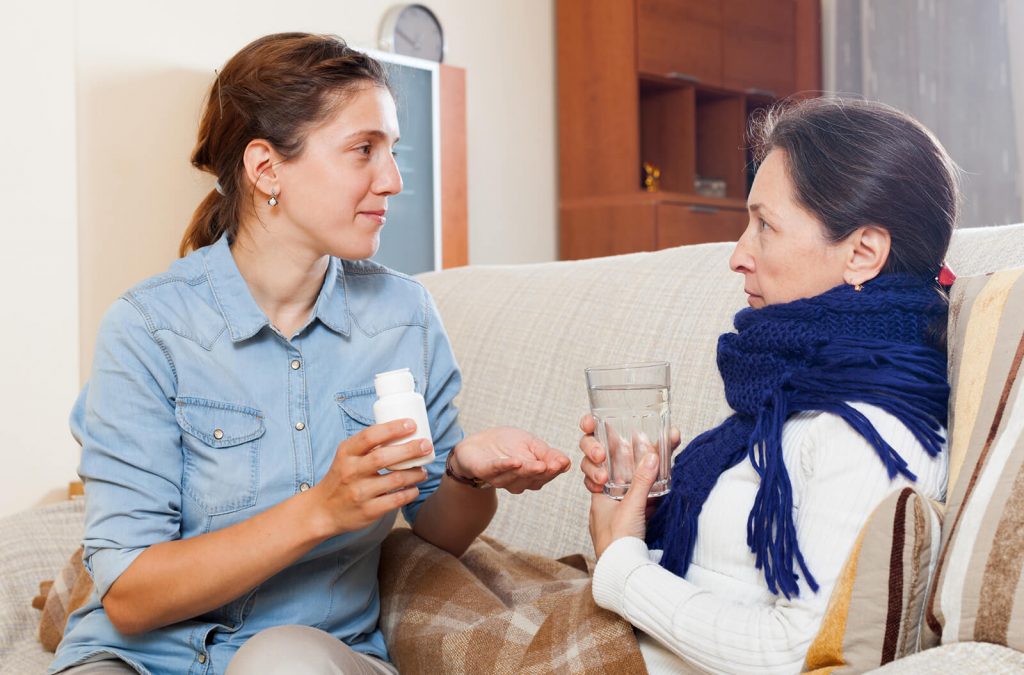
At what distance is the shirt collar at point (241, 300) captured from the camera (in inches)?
52.3

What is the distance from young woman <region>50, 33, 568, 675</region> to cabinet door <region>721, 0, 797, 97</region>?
342 cm

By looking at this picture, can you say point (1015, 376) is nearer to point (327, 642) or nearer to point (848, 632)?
point (848, 632)

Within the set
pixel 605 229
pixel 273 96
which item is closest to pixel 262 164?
pixel 273 96

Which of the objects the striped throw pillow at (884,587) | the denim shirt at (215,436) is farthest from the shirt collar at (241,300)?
the striped throw pillow at (884,587)

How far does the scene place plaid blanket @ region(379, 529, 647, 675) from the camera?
43.9 inches

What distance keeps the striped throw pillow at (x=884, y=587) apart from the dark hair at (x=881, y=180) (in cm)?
32

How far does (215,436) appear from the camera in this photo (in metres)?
1.28

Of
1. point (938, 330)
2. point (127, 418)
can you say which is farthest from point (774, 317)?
point (127, 418)

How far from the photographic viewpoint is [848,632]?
88cm

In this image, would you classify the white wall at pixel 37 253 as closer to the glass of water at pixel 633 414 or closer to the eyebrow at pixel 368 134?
the eyebrow at pixel 368 134

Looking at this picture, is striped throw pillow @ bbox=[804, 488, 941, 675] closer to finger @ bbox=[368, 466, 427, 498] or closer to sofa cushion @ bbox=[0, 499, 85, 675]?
finger @ bbox=[368, 466, 427, 498]

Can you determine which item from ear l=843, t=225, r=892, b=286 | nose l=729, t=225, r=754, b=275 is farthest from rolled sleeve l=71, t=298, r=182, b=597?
ear l=843, t=225, r=892, b=286

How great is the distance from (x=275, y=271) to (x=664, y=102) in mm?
3433

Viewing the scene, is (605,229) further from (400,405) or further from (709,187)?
(400,405)
